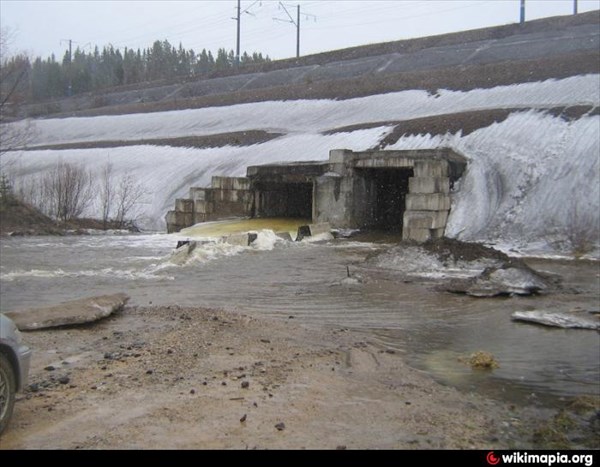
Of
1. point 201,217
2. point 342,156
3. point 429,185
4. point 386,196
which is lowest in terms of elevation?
point 201,217

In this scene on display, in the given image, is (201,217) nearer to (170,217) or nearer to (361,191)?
(170,217)

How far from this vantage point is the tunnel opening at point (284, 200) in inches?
1260

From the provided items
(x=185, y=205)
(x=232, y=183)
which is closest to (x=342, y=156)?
(x=232, y=183)

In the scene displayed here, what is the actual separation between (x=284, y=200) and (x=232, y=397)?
27190 millimetres

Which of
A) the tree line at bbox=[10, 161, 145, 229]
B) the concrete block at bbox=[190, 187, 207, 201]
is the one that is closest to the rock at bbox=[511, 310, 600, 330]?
the concrete block at bbox=[190, 187, 207, 201]

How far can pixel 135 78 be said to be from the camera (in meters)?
108

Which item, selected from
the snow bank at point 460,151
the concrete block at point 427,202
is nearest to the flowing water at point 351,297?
the concrete block at point 427,202

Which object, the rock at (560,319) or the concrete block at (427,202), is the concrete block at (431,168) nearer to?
the concrete block at (427,202)

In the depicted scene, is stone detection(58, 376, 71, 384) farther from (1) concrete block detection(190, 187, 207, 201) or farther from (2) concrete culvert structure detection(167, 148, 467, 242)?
(1) concrete block detection(190, 187, 207, 201)

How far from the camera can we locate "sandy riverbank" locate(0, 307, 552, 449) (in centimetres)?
517

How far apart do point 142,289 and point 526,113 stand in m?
19.4

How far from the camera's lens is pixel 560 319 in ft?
35.7

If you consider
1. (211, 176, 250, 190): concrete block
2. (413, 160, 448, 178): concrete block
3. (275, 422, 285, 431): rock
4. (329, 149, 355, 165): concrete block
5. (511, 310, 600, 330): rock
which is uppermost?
(329, 149, 355, 165): concrete block

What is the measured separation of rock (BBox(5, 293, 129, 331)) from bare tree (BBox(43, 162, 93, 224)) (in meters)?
24.4
